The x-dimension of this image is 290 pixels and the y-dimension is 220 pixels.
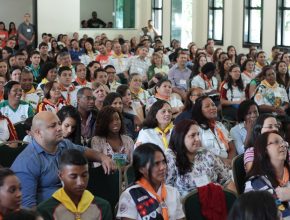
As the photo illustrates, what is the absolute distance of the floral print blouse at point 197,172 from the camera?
3855mm

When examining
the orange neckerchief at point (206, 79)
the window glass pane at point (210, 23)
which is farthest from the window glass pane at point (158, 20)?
the orange neckerchief at point (206, 79)

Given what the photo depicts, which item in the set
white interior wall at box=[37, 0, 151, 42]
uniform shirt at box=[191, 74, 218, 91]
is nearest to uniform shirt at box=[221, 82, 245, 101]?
uniform shirt at box=[191, 74, 218, 91]

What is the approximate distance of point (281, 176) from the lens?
11.9 feet

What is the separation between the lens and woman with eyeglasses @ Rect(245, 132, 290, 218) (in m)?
3.49

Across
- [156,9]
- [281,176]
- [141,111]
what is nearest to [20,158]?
[281,176]

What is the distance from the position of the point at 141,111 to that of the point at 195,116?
67.5 inches

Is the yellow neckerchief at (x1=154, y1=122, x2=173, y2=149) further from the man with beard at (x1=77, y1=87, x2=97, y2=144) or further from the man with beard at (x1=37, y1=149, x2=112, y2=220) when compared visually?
the man with beard at (x1=37, y1=149, x2=112, y2=220)

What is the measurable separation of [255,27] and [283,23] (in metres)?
0.99

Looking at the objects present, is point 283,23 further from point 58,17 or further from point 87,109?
point 87,109

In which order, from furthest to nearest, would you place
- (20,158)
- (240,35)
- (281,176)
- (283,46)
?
1. (240,35)
2. (283,46)
3. (281,176)
4. (20,158)

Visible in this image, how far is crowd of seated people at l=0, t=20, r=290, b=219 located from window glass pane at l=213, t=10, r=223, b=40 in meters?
5.50

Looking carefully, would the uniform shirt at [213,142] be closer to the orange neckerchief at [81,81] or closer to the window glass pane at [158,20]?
the orange neckerchief at [81,81]

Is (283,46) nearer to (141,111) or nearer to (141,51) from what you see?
(141,51)

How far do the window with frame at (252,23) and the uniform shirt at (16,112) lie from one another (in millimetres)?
8310
